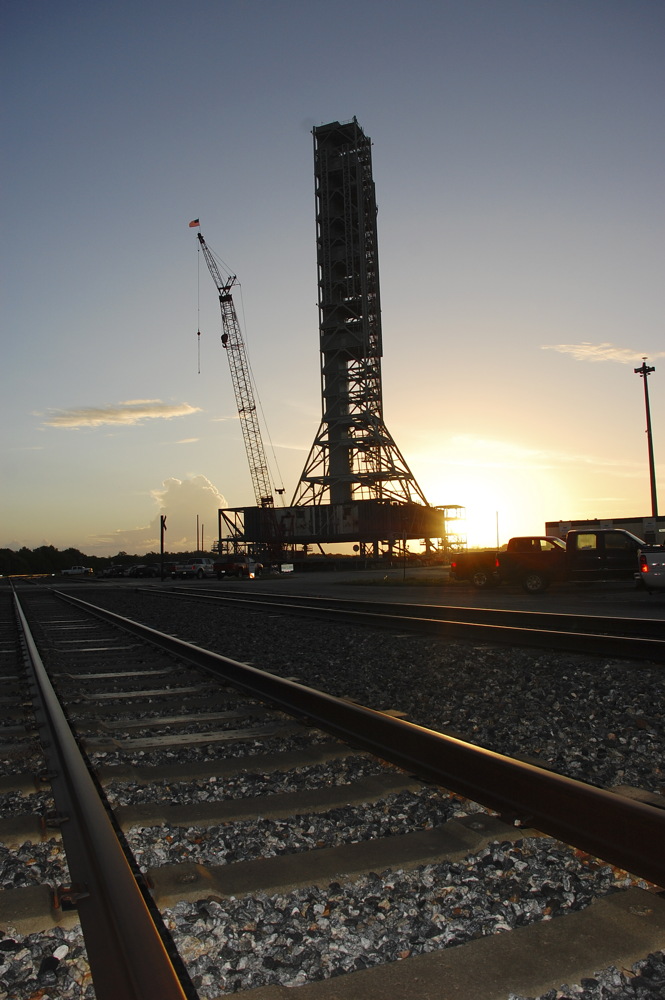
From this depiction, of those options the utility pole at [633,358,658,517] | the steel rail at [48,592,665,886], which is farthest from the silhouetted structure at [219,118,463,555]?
the steel rail at [48,592,665,886]

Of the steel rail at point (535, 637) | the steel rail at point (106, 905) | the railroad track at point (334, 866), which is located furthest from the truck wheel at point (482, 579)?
the steel rail at point (106, 905)

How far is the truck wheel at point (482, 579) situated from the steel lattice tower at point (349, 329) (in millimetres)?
66124

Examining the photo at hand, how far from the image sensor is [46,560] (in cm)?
16250

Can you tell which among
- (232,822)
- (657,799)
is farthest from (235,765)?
(657,799)

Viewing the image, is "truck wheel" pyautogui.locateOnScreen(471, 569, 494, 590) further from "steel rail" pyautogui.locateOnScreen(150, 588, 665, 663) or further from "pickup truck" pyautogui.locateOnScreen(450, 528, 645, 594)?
"steel rail" pyautogui.locateOnScreen(150, 588, 665, 663)

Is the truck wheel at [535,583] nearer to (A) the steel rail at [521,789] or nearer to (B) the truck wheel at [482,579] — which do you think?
(B) the truck wheel at [482,579]

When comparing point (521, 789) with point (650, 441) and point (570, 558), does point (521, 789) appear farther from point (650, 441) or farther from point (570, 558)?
point (650, 441)

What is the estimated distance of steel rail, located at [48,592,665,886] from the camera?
99.0 inches

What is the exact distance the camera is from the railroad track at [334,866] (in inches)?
80.7

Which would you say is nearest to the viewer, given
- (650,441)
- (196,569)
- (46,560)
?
(650,441)

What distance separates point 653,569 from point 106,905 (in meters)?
18.0

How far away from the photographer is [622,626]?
10.1 meters

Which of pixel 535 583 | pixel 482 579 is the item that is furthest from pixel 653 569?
pixel 482 579

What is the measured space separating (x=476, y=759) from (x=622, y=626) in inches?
295
